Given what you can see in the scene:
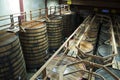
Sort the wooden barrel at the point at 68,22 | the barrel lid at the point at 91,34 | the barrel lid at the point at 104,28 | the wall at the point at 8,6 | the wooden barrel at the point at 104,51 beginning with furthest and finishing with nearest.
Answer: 1. the wooden barrel at the point at 68,22
2. the wall at the point at 8,6
3. the barrel lid at the point at 104,28
4. the barrel lid at the point at 91,34
5. the wooden barrel at the point at 104,51

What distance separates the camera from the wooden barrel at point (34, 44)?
637 cm

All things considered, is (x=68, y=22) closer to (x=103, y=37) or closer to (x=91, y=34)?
(x=91, y=34)

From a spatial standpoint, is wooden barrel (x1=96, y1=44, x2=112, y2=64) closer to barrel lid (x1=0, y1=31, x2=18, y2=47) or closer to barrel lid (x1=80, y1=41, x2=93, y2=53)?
barrel lid (x1=80, y1=41, x2=93, y2=53)

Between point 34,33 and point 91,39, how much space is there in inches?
99.6

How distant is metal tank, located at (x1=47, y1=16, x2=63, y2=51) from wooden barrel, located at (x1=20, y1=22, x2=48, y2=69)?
1.27 m

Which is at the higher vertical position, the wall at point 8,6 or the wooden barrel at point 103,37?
the wall at point 8,6

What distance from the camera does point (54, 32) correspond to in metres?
8.35

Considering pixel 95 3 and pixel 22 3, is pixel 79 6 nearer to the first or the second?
pixel 95 3

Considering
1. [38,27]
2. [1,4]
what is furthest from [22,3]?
[38,27]

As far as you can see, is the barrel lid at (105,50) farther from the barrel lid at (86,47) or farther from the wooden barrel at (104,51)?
the barrel lid at (86,47)

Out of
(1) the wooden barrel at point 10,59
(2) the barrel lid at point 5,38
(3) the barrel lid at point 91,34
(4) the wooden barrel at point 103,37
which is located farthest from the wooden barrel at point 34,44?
(4) the wooden barrel at point 103,37

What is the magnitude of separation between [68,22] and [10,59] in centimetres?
660

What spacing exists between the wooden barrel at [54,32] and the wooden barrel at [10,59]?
11.9 feet

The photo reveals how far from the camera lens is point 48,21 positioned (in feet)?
26.6
